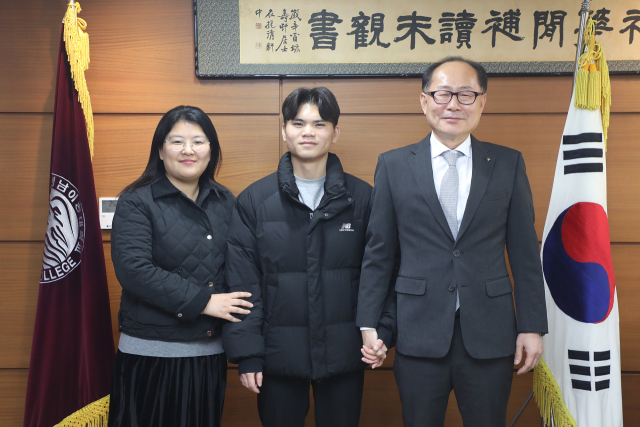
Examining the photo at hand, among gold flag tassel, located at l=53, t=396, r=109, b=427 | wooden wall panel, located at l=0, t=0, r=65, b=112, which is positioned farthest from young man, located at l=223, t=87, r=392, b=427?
wooden wall panel, located at l=0, t=0, r=65, b=112

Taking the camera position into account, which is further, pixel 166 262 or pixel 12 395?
pixel 12 395

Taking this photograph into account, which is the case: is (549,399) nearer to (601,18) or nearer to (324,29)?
(601,18)

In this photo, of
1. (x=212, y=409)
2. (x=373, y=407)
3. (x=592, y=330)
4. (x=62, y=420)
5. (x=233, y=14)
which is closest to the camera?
(x=212, y=409)

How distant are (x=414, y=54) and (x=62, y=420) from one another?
2249 millimetres

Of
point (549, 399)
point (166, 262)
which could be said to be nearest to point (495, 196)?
point (549, 399)

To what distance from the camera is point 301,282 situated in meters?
1.59

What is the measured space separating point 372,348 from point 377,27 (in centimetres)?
148

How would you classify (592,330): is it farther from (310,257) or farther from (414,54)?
(414,54)

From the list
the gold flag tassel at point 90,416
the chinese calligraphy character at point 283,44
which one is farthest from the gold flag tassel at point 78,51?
the gold flag tassel at point 90,416

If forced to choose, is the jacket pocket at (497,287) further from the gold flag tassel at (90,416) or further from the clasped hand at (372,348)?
A: the gold flag tassel at (90,416)

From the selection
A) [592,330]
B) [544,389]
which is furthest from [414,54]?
[544,389]

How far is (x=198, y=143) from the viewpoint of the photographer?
1.68 meters

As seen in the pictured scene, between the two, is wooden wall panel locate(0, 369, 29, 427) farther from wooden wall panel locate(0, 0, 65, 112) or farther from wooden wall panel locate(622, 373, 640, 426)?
wooden wall panel locate(622, 373, 640, 426)

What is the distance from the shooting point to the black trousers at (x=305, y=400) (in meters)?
1.60
